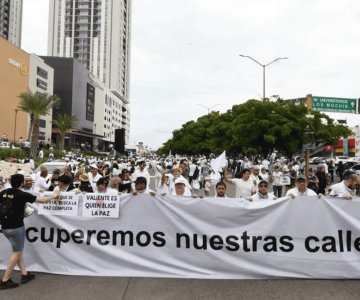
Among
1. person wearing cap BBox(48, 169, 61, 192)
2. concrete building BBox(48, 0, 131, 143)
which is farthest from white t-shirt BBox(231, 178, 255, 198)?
concrete building BBox(48, 0, 131, 143)

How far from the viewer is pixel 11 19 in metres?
138

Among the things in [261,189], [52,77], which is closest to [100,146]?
[52,77]

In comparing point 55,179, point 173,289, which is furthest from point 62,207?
point 55,179

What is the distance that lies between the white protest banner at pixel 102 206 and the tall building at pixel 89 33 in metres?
144

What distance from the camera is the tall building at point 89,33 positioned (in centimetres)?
14438

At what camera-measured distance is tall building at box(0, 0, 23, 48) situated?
130500 mm

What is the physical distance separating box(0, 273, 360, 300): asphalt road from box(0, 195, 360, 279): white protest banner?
208 mm

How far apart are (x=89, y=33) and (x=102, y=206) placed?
489 feet

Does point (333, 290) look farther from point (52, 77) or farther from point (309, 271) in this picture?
point (52, 77)

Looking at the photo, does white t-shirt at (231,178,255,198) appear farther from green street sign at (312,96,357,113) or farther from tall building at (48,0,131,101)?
tall building at (48,0,131,101)

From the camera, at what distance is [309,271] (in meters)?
5.72

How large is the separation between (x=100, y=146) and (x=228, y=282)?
12748 centimetres

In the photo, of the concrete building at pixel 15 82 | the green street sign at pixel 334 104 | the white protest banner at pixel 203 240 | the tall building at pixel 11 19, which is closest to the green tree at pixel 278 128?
the green street sign at pixel 334 104

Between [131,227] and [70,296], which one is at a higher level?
Answer: [131,227]
